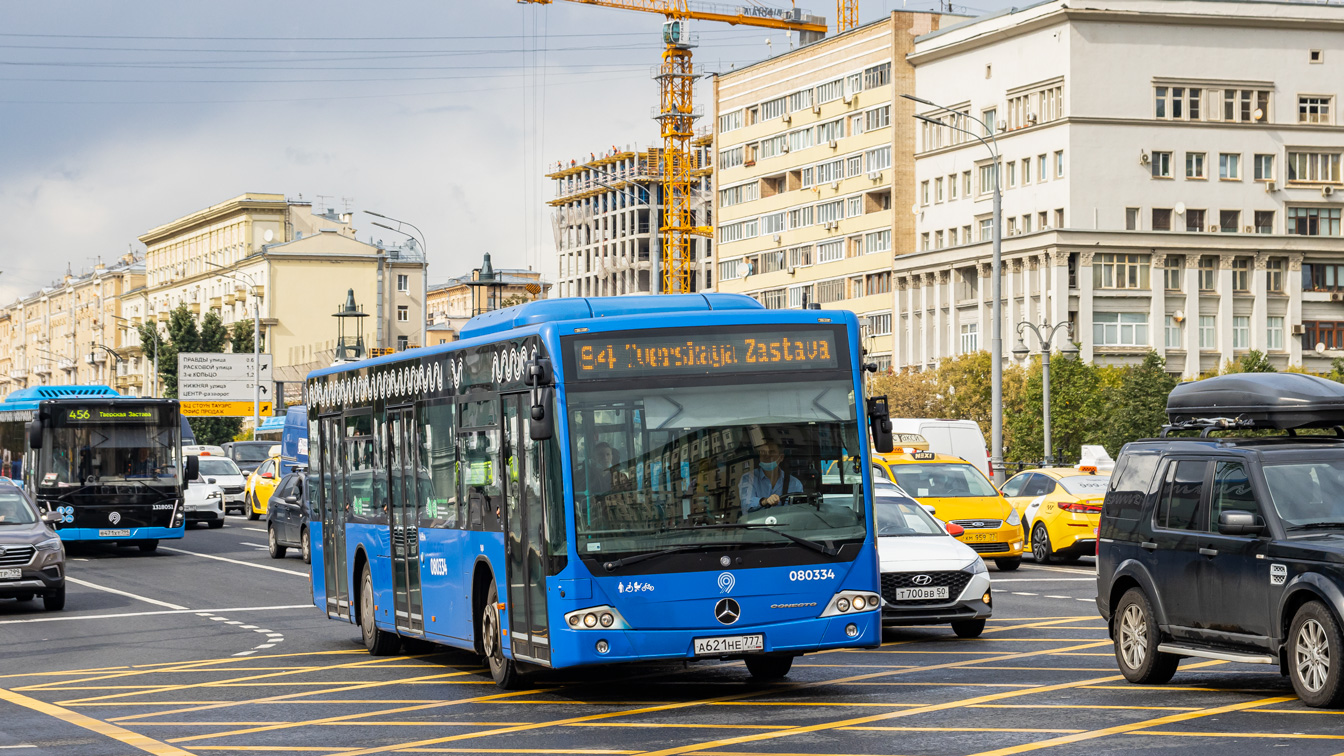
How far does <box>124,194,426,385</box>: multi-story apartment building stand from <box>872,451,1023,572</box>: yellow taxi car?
10167 centimetres

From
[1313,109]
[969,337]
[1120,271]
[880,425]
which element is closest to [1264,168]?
[1313,109]

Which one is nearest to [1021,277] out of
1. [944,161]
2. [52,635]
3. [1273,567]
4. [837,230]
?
[944,161]

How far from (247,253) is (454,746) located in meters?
133

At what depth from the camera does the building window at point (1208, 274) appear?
94488 mm

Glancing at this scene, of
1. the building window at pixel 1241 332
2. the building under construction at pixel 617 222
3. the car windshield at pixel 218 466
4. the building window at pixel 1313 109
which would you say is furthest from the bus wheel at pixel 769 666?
the building under construction at pixel 617 222

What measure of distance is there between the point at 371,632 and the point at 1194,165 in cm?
8207

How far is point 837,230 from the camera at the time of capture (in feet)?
362

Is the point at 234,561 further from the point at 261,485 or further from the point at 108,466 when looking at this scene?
the point at 261,485

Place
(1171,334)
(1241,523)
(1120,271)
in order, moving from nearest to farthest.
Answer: (1241,523) → (1120,271) → (1171,334)

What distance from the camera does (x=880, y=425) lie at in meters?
14.1

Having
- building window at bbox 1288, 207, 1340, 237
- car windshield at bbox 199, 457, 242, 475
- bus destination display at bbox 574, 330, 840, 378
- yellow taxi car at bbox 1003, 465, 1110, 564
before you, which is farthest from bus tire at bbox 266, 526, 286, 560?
building window at bbox 1288, 207, 1340, 237

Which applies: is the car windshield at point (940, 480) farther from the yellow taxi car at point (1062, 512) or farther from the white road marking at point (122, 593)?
the white road marking at point (122, 593)

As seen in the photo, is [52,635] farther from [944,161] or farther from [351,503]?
[944,161]

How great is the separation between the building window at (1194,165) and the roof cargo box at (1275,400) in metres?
82.4
